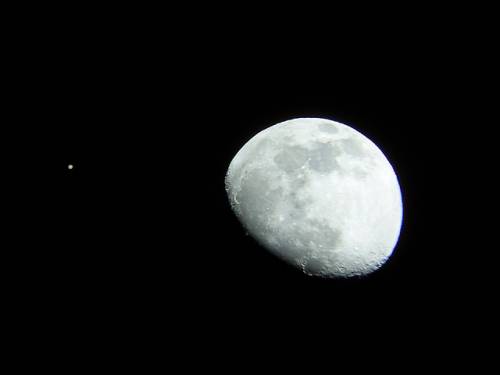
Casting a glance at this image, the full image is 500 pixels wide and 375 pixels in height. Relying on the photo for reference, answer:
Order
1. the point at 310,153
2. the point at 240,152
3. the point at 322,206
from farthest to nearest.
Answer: the point at 240,152 → the point at 310,153 → the point at 322,206

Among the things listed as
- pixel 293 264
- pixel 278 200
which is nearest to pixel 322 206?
pixel 278 200

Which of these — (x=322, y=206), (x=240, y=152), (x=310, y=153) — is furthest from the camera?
(x=240, y=152)

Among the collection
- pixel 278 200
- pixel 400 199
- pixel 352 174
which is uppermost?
pixel 400 199

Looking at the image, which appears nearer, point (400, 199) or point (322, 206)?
point (322, 206)

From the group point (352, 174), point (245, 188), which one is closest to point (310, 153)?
point (352, 174)

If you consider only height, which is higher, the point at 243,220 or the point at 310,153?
the point at 310,153

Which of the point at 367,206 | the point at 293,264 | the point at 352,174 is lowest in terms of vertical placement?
the point at 293,264

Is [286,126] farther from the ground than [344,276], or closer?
farther from the ground

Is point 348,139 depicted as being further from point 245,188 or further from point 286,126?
point 245,188

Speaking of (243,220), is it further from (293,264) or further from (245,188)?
(293,264)
